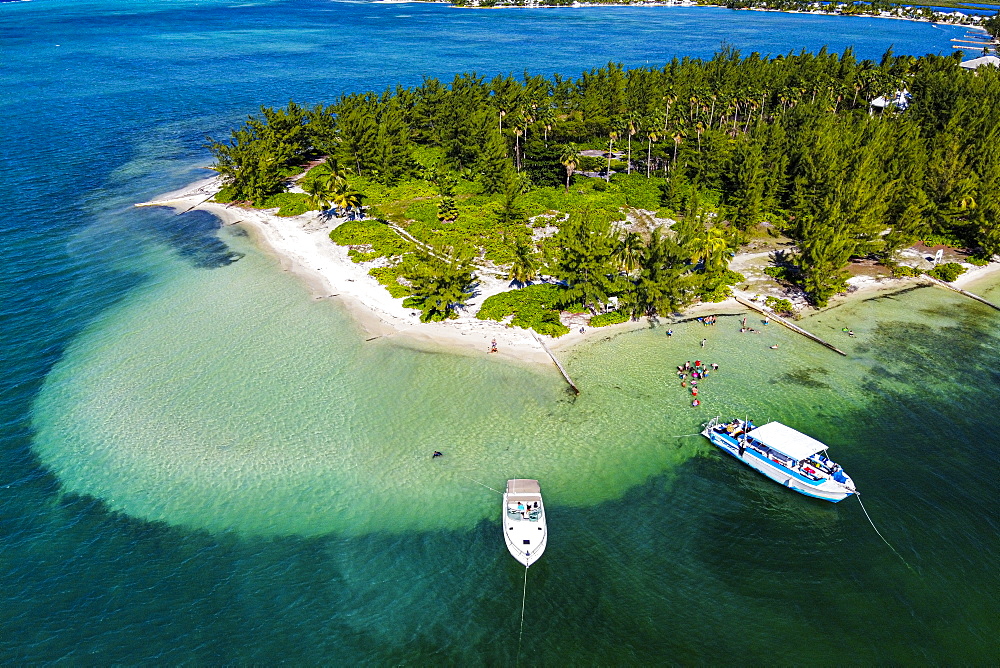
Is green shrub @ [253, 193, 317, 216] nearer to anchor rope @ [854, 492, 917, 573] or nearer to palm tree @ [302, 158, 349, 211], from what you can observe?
palm tree @ [302, 158, 349, 211]

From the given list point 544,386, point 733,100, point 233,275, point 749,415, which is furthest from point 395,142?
point 749,415

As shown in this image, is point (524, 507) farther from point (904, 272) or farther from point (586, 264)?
point (904, 272)

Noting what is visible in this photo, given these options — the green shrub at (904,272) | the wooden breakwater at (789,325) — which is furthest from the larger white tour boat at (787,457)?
the green shrub at (904,272)

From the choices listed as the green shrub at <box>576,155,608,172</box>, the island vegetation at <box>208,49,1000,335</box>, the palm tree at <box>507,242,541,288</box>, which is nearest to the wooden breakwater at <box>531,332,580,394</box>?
the island vegetation at <box>208,49,1000,335</box>

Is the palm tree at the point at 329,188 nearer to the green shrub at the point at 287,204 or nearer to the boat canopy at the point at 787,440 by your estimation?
the green shrub at the point at 287,204

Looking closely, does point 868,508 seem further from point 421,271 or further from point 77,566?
point 77,566

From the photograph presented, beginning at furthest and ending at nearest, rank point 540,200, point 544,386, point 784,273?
point 540,200 < point 784,273 < point 544,386
